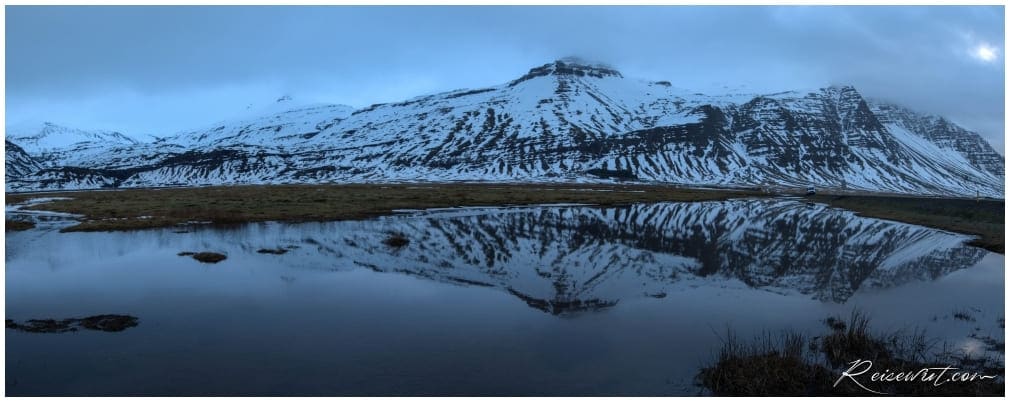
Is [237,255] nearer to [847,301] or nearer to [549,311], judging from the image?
[549,311]

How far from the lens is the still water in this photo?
50.9 feet

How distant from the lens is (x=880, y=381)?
14.7m

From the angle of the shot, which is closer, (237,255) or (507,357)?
(507,357)

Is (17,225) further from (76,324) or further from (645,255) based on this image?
(645,255)

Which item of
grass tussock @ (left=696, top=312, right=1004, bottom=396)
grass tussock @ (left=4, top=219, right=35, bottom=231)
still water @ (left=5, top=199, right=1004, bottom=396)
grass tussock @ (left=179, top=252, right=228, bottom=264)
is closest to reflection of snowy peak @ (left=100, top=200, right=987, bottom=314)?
still water @ (left=5, top=199, right=1004, bottom=396)

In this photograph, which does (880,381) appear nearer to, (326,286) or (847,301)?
(847,301)

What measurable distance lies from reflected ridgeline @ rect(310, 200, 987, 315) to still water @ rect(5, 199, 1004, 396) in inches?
10.9

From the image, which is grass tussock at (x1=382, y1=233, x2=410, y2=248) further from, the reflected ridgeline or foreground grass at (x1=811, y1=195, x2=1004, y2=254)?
foreground grass at (x1=811, y1=195, x2=1004, y2=254)

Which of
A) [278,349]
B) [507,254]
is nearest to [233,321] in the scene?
[278,349]

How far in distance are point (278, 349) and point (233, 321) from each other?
14.8 feet

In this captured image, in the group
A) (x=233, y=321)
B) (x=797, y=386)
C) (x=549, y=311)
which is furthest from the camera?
(x=549, y=311)

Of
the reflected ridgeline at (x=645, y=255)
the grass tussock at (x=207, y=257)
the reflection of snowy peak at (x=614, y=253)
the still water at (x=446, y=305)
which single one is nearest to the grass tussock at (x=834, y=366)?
the still water at (x=446, y=305)

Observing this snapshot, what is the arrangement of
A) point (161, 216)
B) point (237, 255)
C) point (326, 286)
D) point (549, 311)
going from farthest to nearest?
point (161, 216), point (237, 255), point (326, 286), point (549, 311)

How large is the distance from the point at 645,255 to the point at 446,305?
61.1 ft
